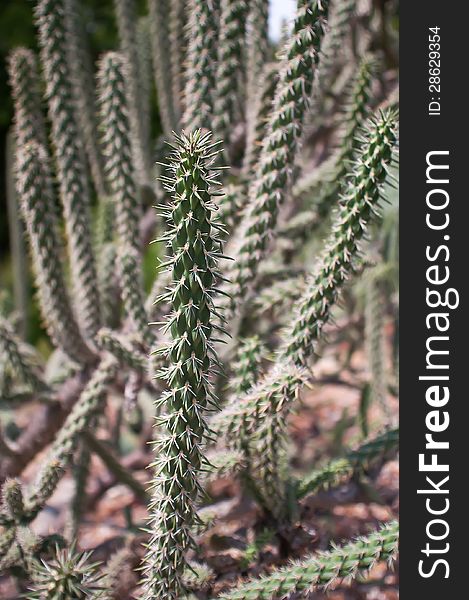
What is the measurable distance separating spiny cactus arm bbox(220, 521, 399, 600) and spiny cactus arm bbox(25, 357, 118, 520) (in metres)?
0.53

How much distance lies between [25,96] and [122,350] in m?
0.84

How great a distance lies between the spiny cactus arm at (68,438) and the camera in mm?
1722

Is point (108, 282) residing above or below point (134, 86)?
below

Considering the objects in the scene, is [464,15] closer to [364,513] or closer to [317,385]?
[317,385]

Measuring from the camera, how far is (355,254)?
5.21 ft

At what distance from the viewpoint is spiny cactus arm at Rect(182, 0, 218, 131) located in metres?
1.87

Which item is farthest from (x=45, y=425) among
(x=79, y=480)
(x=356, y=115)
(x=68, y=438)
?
(x=356, y=115)

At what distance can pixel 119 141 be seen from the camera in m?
2.00

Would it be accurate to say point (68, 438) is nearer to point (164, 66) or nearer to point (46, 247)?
point (46, 247)

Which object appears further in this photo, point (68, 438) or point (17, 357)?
point (17, 357)

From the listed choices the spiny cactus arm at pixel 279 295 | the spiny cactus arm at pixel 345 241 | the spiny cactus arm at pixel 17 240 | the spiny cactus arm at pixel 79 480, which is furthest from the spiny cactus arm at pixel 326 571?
the spiny cactus arm at pixel 17 240

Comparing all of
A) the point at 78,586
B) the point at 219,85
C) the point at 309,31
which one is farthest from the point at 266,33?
the point at 78,586

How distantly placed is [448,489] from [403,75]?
3.31 ft

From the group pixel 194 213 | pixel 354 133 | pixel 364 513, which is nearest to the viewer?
pixel 194 213
